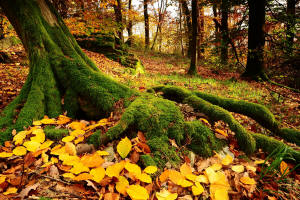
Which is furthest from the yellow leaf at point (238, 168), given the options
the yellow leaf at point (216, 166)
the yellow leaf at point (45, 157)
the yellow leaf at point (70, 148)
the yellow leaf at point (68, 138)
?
the yellow leaf at point (45, 157)

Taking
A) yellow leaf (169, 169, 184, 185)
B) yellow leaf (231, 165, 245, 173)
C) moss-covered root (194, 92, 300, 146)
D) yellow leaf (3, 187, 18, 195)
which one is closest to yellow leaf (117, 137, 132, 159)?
yellow leaf (169, 169, 184, 185)

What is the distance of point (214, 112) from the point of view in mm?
2311

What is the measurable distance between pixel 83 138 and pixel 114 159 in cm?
47

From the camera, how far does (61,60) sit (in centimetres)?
268

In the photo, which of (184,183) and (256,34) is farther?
(256,34)

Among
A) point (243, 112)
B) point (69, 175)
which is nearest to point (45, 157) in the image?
point (69, 175)

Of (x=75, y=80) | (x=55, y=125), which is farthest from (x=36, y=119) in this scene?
(x=75, y=80)

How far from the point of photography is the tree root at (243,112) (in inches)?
81.0

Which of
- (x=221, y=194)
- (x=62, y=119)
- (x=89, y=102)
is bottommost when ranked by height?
(x=221, y=194)

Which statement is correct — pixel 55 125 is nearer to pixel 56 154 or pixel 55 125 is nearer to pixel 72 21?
pixel 56 154

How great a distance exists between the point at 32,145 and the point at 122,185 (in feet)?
3.62

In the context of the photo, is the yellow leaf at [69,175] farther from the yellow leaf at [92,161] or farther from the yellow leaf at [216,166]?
the yellow leaf at [216,166]

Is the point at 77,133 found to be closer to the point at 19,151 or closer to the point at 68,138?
Result: the point at 68,138

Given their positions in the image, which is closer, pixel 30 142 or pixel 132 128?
pixel 30 142
